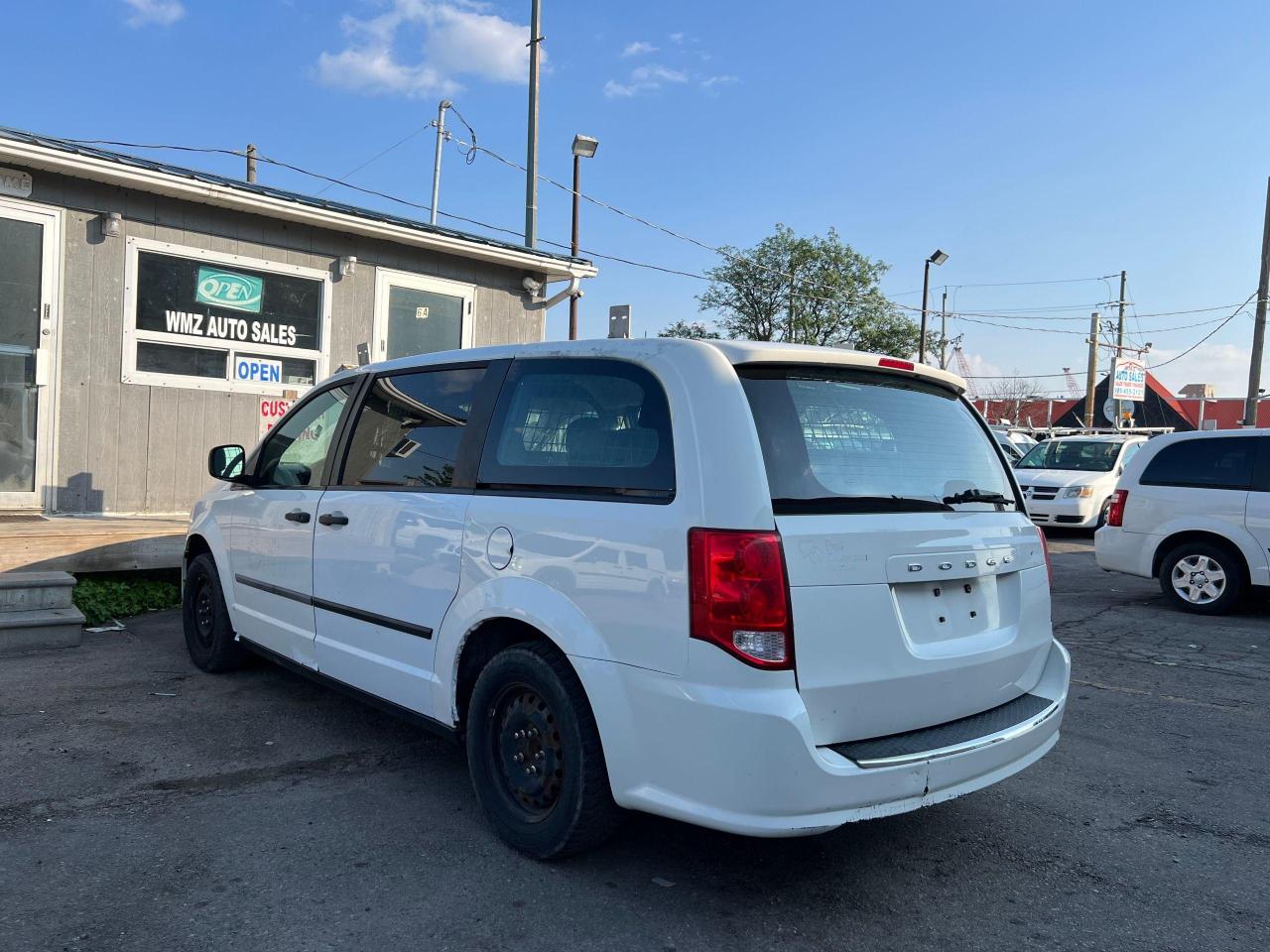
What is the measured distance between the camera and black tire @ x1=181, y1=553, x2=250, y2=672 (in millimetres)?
5445

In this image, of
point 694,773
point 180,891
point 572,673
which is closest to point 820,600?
point 694,773

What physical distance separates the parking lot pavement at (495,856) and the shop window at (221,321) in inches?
174

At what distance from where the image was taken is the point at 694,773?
276cm

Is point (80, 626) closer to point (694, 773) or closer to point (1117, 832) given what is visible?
point (694, 773)

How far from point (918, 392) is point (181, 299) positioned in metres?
7.51

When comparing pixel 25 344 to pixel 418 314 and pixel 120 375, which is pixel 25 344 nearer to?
pixel 120 375

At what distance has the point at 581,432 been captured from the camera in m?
3.34

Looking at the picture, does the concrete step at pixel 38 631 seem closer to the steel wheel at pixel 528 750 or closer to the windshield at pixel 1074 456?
the steel wheel at pixel 528 750

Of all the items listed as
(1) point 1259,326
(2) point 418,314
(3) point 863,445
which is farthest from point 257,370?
(1) point 1259,326

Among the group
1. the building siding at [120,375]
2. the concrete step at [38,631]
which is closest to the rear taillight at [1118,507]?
the building siding at [120,375]

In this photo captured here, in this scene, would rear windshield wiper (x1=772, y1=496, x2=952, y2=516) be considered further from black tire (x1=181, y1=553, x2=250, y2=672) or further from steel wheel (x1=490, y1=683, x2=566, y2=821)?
black tire (x1=181, y1=553, x2=250, y2=672)

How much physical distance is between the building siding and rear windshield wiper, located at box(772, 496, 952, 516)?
296 inches

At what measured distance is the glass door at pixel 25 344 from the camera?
7883mm

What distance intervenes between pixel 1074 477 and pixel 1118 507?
666cm
